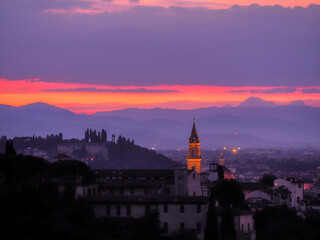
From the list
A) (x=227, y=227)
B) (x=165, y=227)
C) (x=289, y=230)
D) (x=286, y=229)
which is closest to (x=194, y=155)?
(x=165, y=227)

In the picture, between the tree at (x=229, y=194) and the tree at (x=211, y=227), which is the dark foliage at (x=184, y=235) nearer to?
the tree at (x=211, y=227)

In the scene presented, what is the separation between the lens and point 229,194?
77312 mm

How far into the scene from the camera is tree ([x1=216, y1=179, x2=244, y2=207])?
251ft

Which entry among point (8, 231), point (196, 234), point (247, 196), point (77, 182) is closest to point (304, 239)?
point (196, 234)

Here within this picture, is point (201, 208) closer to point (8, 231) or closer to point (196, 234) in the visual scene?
point (196, 234)

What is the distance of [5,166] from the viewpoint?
70.5m

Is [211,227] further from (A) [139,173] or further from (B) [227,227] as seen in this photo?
(A) [139,173]

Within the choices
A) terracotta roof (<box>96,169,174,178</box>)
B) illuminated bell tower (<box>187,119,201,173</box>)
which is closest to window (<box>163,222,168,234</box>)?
terracotta roof (<box>96,169,174,178</box>)

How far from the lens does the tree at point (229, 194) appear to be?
76562 mm

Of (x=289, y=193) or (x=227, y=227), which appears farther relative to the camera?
(x=289, y=193)

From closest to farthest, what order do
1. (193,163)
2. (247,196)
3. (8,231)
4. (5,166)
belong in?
(8,231) → (5,166) → (247,196) → (193,163)

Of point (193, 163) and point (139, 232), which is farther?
point (193, 163)

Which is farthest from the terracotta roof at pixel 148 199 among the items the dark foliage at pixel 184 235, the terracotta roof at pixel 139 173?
the terracotta roof at pixel 139 173

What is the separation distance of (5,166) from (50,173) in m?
3.88
